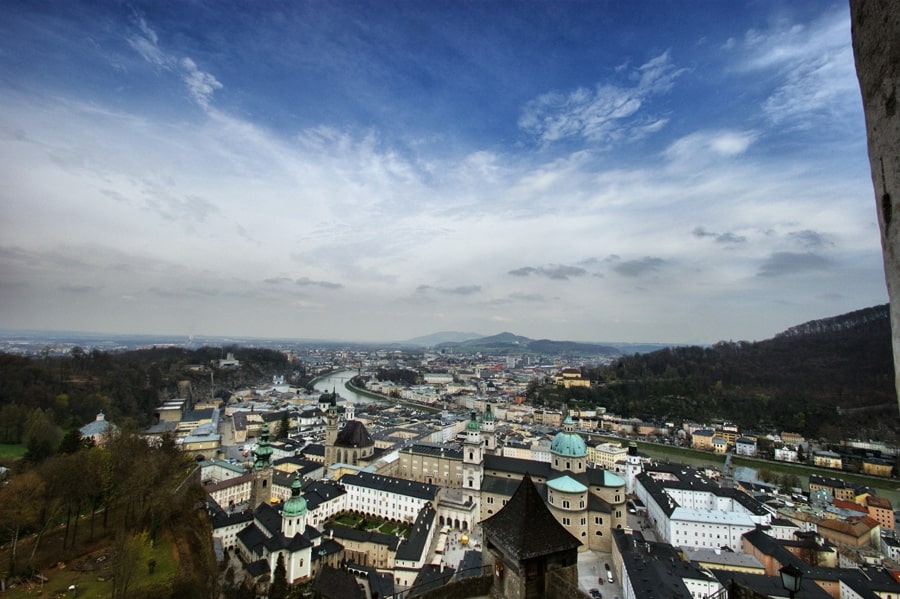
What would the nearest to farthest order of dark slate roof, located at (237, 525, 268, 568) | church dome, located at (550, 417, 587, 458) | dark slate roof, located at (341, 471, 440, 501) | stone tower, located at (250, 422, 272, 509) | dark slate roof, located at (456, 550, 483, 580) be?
dark slate roof, located at (456, 550, 483, 580) → dark slate roof, located at (237, 525, 268, 568) → stone tower, located at (250, 422, 272, 509) → dark slate roof, located at (341, 471, 440, 501) → church dome, located at (550, 417, 587, 458)

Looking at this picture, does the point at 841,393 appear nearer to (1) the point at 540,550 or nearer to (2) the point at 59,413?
(1) the point at 540,550

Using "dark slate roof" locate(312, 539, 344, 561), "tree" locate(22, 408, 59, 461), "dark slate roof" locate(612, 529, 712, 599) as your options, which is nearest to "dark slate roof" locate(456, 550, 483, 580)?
Result: "dark slate roof" locate(312, 539, 344, 561)

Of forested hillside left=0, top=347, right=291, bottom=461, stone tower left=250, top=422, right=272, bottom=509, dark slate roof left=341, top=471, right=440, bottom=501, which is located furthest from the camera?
forested hillside left=0, top=347, right=291, bottom=461

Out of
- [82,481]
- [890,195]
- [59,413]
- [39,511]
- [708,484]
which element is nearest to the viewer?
[890,195]

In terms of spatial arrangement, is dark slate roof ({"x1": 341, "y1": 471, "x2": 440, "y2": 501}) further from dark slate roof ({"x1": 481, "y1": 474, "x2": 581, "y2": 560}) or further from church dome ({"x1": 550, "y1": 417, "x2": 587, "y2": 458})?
dark slate roof ({"x1": 481, "y1": 474, "x2": 581, "y2": 560})

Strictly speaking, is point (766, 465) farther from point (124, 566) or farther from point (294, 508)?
point (124, 566)

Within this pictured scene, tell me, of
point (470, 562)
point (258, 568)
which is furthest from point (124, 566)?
point (470, 562)

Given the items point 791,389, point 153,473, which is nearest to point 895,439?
point 791,389
